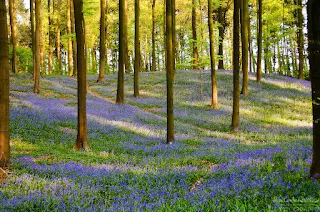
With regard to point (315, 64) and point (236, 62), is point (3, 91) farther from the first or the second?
point (236, 62)

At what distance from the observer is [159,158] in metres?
11.2

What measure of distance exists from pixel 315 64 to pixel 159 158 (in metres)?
6.72

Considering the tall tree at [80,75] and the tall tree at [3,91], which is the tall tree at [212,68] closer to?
the tall tree at [80,75]

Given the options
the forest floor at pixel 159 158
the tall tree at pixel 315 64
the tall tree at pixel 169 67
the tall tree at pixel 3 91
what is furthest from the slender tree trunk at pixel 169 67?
the tall tree at pixel 315 64

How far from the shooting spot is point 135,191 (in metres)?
6.92

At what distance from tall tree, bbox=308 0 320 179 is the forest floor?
17.4 inches

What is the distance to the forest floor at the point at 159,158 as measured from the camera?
576 cm

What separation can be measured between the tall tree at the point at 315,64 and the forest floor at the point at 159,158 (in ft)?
1.45

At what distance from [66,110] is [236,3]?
12833 mm

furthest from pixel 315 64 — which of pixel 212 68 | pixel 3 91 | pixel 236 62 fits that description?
pixel 212 68

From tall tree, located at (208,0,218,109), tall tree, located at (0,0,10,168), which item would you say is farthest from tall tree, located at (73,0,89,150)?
tall tree, located at (208,0,218,109)

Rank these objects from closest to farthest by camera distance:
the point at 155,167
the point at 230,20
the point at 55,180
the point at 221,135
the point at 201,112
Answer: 1. the point at 55,180
2. the point at 155,167
3. the point at 221,135
4. the point at 201,112
5. the point at 230,20

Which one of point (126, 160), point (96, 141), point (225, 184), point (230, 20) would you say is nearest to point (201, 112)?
point (96, 141)

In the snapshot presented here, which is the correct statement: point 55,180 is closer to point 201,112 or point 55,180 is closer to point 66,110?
point 66,110
